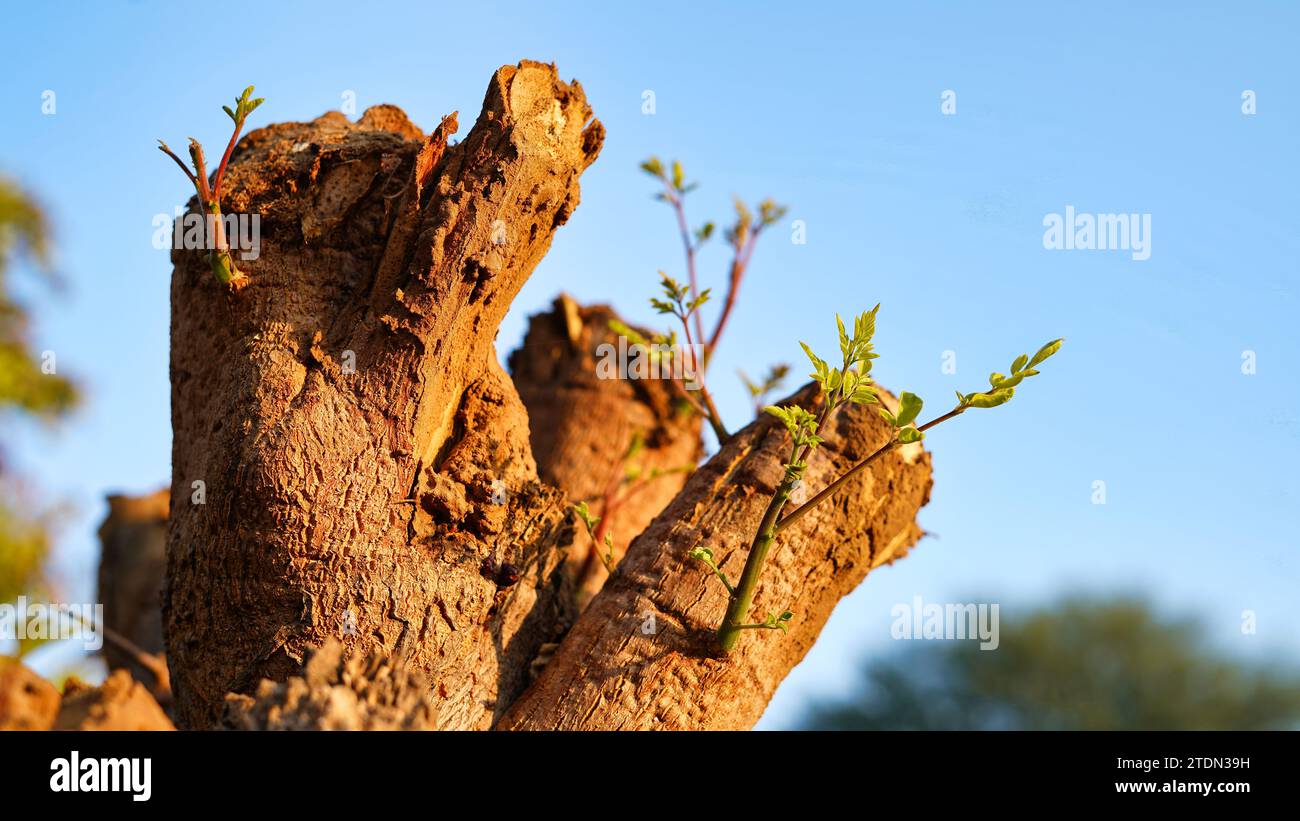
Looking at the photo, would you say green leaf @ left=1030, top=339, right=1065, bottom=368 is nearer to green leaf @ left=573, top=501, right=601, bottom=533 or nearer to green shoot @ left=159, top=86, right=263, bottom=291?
green leaf @ left=573, top=501, right=601, bottom=533

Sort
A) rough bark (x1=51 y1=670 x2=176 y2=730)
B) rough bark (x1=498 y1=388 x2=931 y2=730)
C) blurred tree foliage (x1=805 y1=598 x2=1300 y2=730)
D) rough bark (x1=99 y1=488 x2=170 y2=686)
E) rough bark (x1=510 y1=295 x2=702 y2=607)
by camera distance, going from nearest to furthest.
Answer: rough bark (x1=51 y1=670 x2=176 y2=730) < rough bark (x1=498 y1=388 x2=931 y2=730) < rough bark (x1=510 y1=295 x2=702 y2=607) < rough bark (x1=99 y1=488 x2=170 y2=686) < blurred tree foliage (x1=805 y1=598 x2=1300 y2=730)

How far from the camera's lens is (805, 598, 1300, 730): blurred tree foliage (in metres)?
16.1

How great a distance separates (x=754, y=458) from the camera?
2900mm

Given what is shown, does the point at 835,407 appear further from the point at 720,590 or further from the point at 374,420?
the point at 374,420

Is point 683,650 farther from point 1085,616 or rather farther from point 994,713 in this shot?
point 1085,616

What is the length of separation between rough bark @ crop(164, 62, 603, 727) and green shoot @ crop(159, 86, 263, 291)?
0.23 feet

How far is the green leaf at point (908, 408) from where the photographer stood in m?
2.22

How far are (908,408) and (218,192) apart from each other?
1.78m

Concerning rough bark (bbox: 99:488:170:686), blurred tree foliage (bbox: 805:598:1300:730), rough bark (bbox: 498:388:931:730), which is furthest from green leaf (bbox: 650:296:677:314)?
blurred tree foliage (bbox: 805:598:1300:730)

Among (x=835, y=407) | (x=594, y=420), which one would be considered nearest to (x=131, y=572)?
(x=594, y=420)

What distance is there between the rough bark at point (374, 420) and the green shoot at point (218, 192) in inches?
2.7
